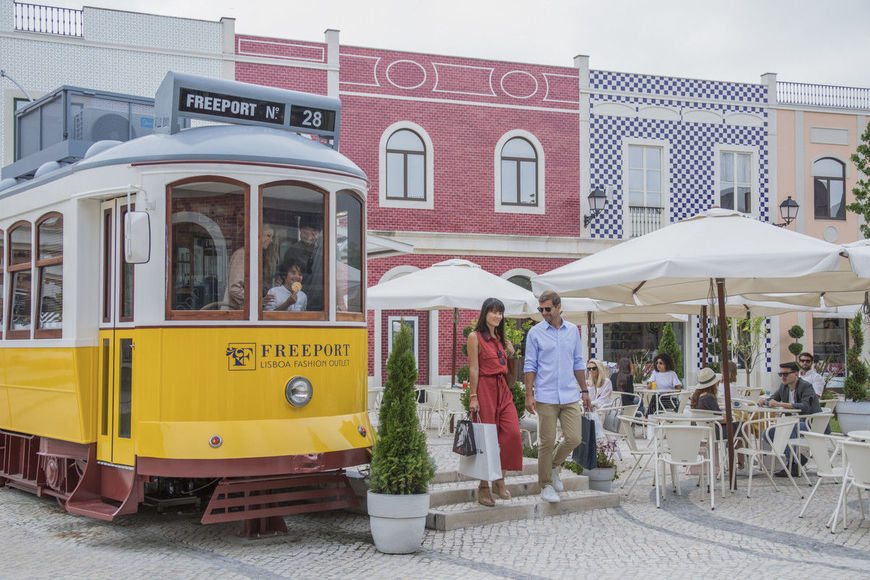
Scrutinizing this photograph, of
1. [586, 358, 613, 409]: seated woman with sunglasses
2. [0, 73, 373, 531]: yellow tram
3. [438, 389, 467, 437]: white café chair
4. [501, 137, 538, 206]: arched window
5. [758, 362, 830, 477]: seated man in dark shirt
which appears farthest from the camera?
[501, 137, 538, 206]: arched window

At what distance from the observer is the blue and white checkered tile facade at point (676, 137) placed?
894 inches

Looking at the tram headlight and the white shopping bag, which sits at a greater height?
the tram headlight

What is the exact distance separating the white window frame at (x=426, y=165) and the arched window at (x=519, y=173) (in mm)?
1777

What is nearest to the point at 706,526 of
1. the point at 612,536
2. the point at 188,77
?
the point at 612,536

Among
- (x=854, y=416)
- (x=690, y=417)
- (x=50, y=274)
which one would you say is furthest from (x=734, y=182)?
(x=50, y=274)

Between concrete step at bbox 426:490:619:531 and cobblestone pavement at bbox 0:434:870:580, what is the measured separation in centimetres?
10

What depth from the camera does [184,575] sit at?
246 inches

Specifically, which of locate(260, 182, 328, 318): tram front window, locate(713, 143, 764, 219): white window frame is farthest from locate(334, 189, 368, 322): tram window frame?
locate(713, 143, 764, 219): white window frame

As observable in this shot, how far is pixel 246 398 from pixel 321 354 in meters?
0.68

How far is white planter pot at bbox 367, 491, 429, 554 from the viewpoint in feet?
22.2

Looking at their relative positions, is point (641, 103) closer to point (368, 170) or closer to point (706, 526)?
point (368, 170)

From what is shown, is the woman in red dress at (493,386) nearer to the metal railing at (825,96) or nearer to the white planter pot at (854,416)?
the white planter pot at (854,416)

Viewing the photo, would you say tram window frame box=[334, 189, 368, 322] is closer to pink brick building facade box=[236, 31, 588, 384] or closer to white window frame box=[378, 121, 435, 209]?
pink brick building facade box=[236, 31, 588, 384]

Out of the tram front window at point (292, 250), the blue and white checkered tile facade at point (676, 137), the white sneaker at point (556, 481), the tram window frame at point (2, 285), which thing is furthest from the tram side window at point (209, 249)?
the blue and white checkered tile facade at point (676, 137)
